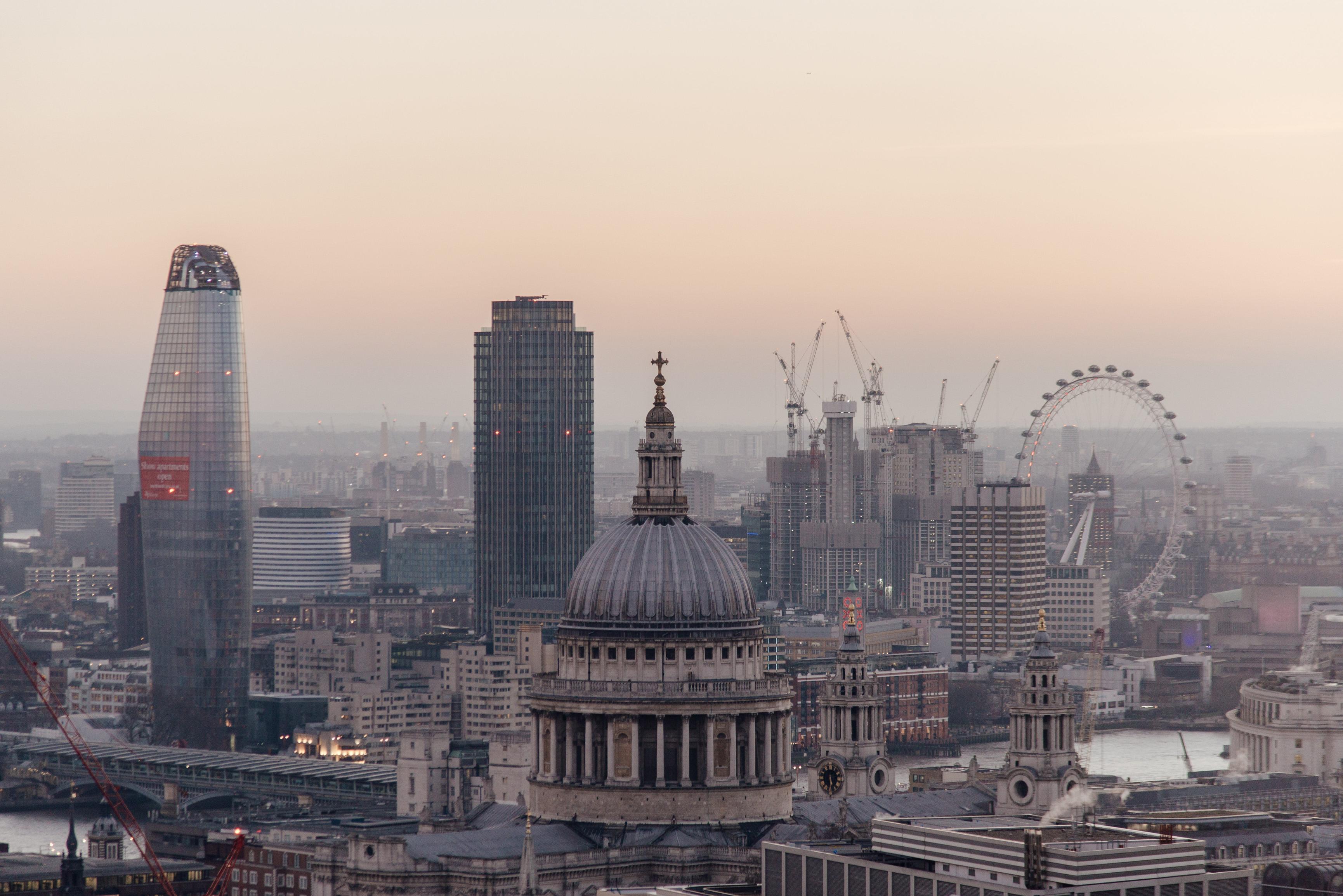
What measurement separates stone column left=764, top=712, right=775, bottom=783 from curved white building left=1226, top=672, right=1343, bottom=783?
7119 cm

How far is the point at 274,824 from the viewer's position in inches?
5719

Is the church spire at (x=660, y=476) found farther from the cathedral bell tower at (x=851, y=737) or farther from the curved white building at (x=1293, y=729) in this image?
the curved white building at (x=1293, y=729)

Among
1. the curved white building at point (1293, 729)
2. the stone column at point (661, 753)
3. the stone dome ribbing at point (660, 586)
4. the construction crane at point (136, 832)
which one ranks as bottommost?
the construction crane at point (136, 832)

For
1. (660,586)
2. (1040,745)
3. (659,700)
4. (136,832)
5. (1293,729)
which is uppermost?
(660,586)

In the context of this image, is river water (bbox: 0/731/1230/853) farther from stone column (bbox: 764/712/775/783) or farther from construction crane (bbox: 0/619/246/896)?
stone column (bbox: 764/712/775/783)

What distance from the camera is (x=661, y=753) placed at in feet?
312

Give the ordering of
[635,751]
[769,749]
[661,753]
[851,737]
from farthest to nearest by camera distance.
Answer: [851,737] < [769,749] < [661,753] < [635,751]

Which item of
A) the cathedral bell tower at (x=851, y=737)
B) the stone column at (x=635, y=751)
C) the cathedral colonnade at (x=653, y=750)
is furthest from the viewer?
the cathedral bell tower at (x=851, y=737)

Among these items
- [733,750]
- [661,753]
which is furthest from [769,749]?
[661,753]

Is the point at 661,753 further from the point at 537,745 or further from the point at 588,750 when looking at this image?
the point at 537,745

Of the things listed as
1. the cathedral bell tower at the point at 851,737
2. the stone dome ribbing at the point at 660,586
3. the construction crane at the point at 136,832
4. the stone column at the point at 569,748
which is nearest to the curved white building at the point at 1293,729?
the construction crane at the point at 136,832

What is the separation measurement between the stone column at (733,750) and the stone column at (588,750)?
3985 mm

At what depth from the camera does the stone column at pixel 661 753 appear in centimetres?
9512

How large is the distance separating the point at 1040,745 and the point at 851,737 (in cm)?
729
